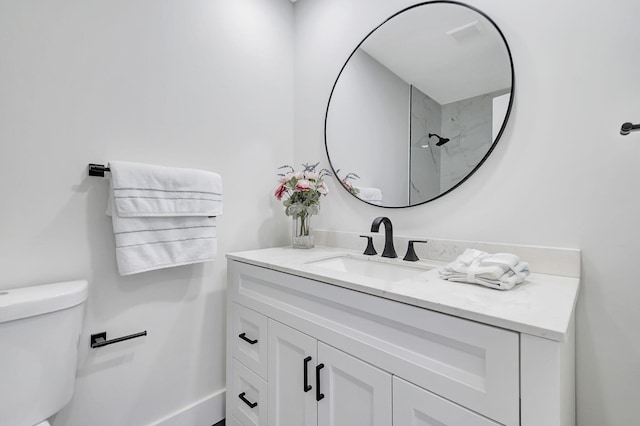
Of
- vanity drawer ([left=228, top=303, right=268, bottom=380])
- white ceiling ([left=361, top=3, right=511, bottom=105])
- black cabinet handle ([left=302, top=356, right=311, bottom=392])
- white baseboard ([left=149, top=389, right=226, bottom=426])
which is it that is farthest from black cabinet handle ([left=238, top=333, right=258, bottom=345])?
white ceiling ([left=361, top=3, right=511, bottom=105])

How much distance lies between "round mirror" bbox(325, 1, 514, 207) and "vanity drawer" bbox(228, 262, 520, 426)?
641 mm

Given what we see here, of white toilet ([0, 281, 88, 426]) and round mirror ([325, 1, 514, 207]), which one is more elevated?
round mirror ([325, 1, 514, 207])

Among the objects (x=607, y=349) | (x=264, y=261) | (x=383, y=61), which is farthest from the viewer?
(x=383, y=61)

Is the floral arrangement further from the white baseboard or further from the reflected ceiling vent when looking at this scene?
the white baseboard

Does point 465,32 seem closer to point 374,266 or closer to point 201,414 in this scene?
point 374,266

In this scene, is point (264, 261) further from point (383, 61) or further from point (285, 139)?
point (383, 61)

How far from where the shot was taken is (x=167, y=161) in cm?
132

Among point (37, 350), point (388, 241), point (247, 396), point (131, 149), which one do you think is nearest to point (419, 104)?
point (388, 241)

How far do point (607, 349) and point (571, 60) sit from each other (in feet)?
3.01

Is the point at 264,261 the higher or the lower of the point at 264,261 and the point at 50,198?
the lower

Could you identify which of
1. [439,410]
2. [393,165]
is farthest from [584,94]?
[439,410]

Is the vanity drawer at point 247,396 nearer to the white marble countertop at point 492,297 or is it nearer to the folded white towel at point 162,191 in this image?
the white marble countertop at point 492,297

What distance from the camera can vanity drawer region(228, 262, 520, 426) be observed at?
587mm

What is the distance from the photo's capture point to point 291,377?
1.04m
